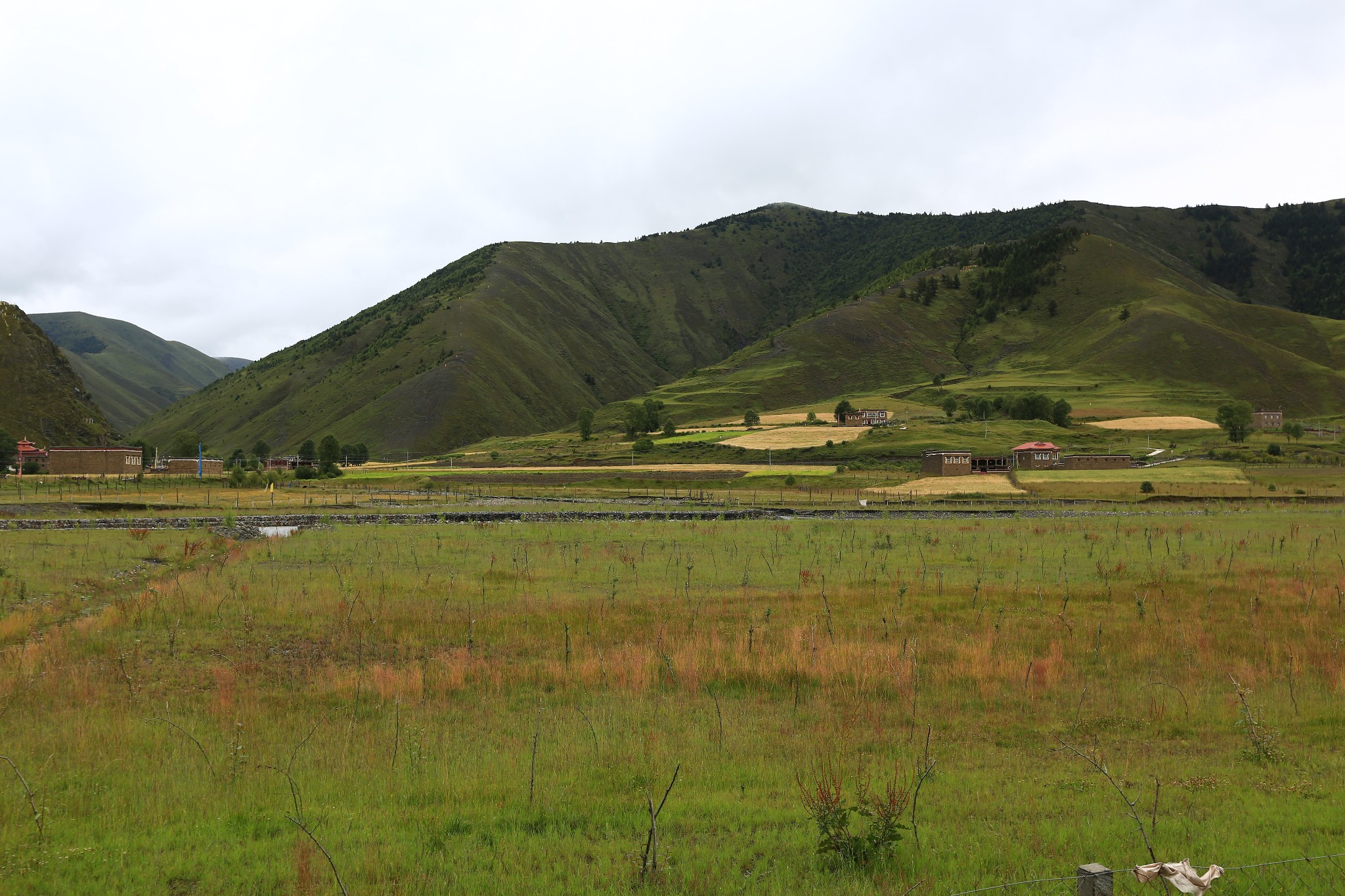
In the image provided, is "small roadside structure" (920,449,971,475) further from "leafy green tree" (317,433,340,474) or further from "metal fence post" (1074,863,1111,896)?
"metal fence post" (1074,863,1111,896)

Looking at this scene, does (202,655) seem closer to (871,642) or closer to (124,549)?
(871,642)

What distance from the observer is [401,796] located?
9.44 meters

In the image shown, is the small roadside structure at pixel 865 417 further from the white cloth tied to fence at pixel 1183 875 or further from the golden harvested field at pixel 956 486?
the white cloth tied to fence at pixel 1183 875

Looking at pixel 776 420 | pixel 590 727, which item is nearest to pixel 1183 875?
pixel 590 727

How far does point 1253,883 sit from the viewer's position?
7043mm

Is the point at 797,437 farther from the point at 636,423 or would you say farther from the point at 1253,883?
the point at 1253,883

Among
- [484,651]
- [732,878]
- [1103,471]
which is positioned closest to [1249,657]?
[732,878]

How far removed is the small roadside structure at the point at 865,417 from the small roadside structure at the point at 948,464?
5785 cm

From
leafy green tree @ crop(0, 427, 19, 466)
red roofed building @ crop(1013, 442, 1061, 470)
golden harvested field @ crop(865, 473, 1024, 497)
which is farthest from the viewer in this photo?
leafy green tree @ crop(0, 427, 19, 466)

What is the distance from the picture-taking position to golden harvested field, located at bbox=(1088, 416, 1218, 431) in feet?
463

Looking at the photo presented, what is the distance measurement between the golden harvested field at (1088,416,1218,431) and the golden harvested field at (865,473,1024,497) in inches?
2497

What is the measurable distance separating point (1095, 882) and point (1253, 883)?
281 centimetres

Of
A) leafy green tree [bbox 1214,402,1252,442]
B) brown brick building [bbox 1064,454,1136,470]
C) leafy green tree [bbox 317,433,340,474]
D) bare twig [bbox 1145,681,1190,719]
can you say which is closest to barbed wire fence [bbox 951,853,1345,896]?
bare twig [bbox 1145,681,1190,719]

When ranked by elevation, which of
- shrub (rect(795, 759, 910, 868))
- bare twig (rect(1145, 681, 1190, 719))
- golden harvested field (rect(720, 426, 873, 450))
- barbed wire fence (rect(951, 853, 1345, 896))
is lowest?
bare twig (rect(1145, 681, 1190, 719))
